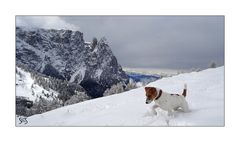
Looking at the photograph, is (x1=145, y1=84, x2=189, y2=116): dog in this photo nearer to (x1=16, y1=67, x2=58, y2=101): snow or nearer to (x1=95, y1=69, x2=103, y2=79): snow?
(x1=95, y1=69, x2=103, y2=79): snow

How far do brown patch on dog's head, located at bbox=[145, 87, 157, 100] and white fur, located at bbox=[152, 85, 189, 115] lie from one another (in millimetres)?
64

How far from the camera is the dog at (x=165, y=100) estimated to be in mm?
5414

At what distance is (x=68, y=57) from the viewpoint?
596cm

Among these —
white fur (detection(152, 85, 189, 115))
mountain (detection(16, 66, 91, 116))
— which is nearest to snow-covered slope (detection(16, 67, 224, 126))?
mountain (detection(16, 66, 91, 116))

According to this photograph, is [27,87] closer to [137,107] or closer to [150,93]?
[137,107]

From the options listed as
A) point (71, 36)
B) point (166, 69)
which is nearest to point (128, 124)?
point (166, 69)

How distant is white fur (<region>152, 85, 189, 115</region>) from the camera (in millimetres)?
5414

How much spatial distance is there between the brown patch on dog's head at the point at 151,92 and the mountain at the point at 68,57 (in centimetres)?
52

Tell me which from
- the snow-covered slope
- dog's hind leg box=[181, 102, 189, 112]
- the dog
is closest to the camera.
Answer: the dog

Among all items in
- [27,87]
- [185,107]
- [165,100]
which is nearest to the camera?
[165,100]

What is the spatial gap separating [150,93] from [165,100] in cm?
17

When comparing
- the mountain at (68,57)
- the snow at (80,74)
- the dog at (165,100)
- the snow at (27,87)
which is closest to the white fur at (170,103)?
the dog at (165,100)

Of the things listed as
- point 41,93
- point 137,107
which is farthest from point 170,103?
point 41,93
